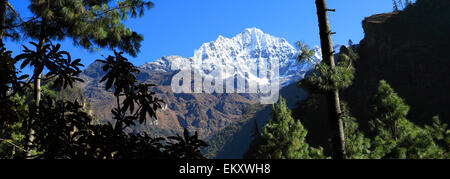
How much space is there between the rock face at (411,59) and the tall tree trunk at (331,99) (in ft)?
203

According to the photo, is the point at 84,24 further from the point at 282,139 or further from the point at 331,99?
the point at 282,139

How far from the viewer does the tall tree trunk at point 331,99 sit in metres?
5.17

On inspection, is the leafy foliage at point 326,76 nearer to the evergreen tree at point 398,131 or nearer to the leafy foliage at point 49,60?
the leafy foliage at point 49,60

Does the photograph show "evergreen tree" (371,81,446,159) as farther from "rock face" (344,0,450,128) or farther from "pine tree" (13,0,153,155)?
"rock face" (344,0,450,128)

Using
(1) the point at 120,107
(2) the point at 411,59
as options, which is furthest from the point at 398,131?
(2) the point at 411,59

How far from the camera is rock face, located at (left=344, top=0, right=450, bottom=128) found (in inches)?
2443

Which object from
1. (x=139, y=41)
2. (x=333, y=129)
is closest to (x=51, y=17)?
(x=139, y=41)

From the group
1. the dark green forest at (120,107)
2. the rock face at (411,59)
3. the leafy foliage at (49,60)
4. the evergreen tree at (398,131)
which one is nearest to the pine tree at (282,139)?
the dark green forest at (120,107)

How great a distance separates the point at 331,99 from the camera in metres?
5.39

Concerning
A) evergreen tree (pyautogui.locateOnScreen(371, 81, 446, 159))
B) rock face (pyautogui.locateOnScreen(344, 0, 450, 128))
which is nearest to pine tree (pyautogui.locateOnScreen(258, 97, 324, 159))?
evergreen tree (pyautogui.locateOnScreen(371, 81, 446, 159))

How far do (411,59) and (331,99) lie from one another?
78.5 metres

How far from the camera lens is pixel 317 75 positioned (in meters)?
5.73

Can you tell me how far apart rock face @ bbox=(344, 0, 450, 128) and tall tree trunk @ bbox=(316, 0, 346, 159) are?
2431 inches
